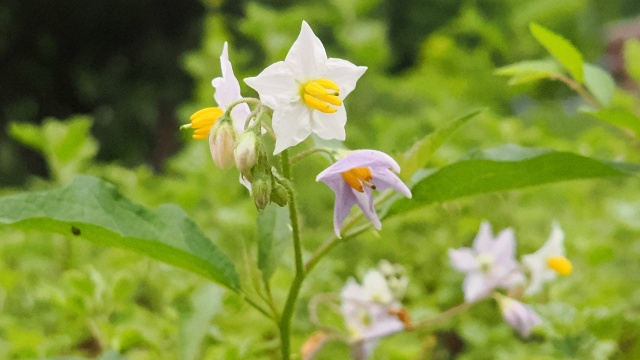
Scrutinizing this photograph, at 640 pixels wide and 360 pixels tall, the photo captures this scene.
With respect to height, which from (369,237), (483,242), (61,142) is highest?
(61,142)

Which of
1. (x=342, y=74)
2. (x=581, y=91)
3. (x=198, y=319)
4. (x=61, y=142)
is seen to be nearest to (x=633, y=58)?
(x=581, y=91)

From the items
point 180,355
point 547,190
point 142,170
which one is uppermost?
point 142,170

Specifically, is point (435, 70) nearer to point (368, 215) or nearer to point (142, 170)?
point (142, 170)

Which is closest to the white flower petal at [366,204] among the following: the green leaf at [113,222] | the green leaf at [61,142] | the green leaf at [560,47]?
the green leaf at [113,222]

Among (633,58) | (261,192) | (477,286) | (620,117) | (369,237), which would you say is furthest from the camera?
(369,237)

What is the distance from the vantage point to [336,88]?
1.24 ft

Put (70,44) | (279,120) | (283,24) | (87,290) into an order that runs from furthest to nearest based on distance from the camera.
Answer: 1. (70,44)
2. (283,24)
3. (87,290)
4. (279,120)

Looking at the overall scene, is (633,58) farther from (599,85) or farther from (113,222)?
(113,222)

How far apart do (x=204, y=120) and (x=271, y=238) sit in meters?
0.09

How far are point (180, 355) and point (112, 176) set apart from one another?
0.68 meters

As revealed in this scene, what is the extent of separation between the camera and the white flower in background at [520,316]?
56 centimetres

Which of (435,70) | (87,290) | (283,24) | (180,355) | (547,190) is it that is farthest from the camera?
(435,70)

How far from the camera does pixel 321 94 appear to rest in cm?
36

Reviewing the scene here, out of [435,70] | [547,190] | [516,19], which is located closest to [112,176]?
[547,190]
